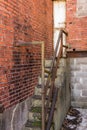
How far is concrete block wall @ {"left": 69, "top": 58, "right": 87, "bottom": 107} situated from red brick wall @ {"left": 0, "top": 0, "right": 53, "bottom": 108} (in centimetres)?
167

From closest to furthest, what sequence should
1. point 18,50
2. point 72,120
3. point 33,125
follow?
point 18,50, point 33,125, point 72,120

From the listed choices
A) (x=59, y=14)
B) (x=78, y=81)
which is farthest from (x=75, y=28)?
(x=78, y=81)

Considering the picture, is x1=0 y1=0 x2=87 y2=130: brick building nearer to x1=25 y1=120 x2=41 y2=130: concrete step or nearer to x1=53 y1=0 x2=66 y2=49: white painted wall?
x1=25 y1=120 x2=41 y2=130: concrete step

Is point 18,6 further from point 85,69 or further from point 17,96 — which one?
point 85,69

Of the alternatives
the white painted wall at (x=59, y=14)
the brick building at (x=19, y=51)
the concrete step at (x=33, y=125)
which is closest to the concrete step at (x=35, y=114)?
the concrete step at (x=33, y=125)

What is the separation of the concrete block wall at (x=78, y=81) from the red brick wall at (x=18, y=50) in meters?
1.67

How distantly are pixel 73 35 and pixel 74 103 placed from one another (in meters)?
2.21

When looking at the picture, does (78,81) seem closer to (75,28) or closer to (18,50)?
(75,28)

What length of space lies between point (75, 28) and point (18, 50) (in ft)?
11.0

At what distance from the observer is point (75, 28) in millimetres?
7016

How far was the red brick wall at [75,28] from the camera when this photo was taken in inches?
273

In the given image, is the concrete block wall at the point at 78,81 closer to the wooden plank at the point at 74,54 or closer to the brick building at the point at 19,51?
the wooden plank at the point at 74,54

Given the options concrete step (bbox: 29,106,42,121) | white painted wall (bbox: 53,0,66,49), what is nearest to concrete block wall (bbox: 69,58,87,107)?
white painted wall (bbox: 53,0,66,49)

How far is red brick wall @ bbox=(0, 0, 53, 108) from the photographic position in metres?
3.58
